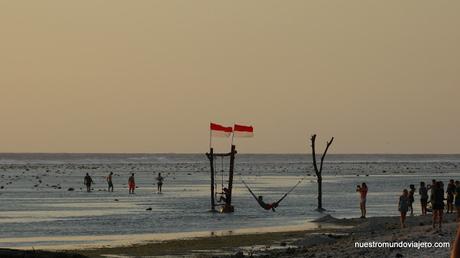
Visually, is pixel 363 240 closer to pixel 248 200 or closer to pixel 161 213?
pixel 161 213

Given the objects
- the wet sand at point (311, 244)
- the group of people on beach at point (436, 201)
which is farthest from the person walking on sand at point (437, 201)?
the wet sand at point (311, 244)

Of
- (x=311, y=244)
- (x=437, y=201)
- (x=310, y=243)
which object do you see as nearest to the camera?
(x=437, y=201)

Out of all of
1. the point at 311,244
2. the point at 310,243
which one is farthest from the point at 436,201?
the point at 310,243

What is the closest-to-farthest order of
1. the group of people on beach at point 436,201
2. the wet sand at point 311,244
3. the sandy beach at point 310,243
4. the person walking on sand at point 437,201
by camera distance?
1. the sandy beach at point 310,243
2. the wet sand at point 311,244
3. the person walking on sand at point 437,201
4. the group of people on beach at point 436,201

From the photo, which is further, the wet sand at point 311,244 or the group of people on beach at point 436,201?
the group of people on beach at point 436,201

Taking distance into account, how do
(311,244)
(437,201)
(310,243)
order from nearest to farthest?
(437,201) → (311,244) → (310,243)

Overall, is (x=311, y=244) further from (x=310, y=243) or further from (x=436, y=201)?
(x=436, y=201)

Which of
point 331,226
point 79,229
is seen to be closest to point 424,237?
point 331,226

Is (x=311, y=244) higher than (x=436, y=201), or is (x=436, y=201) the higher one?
(x=436, y=201)

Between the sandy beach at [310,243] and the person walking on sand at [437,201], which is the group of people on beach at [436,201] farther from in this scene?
the sandy beach at [310,243]

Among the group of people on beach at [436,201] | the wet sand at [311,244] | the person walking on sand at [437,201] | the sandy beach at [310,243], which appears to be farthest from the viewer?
the group of people on beach at [436,201]

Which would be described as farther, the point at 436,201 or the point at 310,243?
the point at 310,243

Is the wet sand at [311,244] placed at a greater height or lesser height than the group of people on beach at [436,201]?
lesser

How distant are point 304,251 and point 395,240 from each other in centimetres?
228
